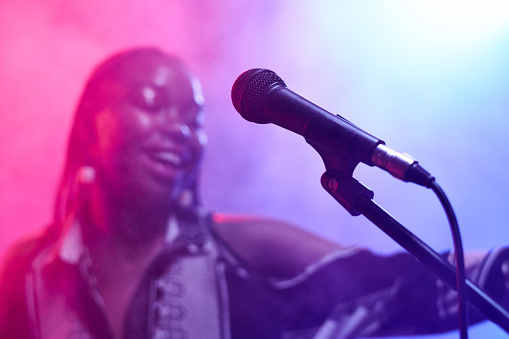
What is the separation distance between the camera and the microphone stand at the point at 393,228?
37.9 inches

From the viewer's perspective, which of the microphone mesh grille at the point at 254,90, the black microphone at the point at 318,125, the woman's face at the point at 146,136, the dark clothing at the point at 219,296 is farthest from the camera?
the woman's face at the point at 146,136

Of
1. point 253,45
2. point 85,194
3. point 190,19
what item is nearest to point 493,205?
point 253,45

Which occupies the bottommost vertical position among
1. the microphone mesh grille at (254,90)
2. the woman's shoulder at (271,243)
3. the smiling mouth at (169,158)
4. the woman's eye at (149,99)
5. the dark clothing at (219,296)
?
the dark clothing at (219,296)

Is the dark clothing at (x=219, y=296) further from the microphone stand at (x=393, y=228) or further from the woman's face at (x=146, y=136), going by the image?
the microphone stand at (x=393, y=228)

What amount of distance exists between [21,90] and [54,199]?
0.49m

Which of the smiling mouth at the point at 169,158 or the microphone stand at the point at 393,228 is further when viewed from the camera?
the smiling mouth at the point at 169,158

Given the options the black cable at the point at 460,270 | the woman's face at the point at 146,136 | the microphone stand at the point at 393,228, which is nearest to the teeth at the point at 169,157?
the woman's face at the point at 146,136

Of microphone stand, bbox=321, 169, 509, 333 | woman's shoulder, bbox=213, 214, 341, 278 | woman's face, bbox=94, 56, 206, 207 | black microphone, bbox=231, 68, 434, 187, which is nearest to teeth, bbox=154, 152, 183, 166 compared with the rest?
woman's face, bbox=94, 56, 206, 207

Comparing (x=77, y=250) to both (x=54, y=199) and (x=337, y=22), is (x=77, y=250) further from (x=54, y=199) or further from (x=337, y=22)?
(x=337, y=22)

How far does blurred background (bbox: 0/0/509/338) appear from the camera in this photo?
2129mm

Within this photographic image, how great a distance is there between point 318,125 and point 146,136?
48.6 inches

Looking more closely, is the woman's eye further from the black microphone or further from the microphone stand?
the microphone stand

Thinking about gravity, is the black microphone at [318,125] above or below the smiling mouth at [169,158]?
below

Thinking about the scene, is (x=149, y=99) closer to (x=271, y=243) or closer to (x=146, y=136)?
(x=146, y=136)
